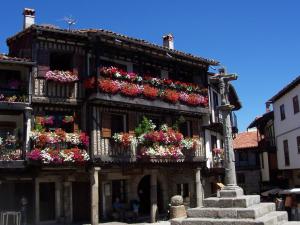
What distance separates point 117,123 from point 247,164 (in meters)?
26.5

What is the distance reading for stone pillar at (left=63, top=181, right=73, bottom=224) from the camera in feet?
73.8

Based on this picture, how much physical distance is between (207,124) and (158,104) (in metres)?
5.71

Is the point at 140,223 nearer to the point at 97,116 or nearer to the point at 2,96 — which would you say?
the point at 97,116

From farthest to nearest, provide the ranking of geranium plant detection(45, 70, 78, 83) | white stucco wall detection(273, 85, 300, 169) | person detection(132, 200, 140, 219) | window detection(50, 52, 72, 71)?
1. white stucco wall detection(273, 85, 300, 169)
2. person detection(132, 200, 140, 219)
3. window detection(50, 52, 72, 71)
4. geranium plant detection(45, 70, 78, 83)

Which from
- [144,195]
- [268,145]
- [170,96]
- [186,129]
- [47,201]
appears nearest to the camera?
[47,201]

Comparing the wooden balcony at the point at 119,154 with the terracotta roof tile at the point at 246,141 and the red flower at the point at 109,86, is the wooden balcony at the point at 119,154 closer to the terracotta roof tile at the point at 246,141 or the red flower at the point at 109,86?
the red flower at the point at 109,86

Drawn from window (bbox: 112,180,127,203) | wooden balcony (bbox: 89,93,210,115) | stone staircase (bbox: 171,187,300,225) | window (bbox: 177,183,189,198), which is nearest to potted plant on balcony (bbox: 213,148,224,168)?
window (bbox: 177,183,189,198)

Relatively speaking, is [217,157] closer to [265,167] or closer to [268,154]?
[268,154]

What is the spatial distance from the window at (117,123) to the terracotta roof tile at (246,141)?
24026mm

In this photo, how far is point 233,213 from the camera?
42.4 feet

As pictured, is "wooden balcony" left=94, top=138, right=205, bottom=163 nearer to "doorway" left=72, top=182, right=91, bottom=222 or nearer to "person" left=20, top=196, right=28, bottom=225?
"doorway" left=72, top=182, right=91, bottom=222

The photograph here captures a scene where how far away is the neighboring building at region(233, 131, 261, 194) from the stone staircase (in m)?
32.6

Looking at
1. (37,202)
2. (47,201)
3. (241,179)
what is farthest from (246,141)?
(37,202)

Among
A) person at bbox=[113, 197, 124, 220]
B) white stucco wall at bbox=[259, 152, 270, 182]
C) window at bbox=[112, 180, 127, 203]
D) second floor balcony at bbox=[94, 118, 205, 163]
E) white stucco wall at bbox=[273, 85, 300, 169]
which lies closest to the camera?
Answer: second floor balcony at bbox=[94, 118, 205, 163]
